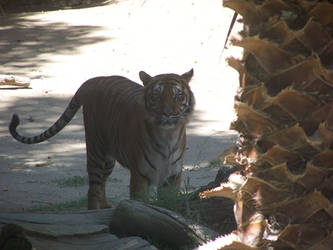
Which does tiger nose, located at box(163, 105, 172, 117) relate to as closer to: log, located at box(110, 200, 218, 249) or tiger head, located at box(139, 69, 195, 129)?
tiger head, located at box(139, 69, 195, 129)

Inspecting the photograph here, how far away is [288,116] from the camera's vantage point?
1790 millimetres

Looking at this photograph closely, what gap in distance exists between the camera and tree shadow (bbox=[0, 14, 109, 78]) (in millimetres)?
13665

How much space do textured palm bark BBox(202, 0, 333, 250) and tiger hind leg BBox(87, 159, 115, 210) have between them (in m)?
4.63

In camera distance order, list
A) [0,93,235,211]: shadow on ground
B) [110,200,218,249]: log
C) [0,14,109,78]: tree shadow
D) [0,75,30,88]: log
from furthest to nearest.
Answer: [0,14,109,78]: tree shadow, [0,75,30,88]: log, [0,93,235,211]: shadow on ground, [110,200,218,249]: log

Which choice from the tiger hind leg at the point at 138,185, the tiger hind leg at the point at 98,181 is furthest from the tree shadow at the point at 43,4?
the tiger hind leg at the point at 138,185

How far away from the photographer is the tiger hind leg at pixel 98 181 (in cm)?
645

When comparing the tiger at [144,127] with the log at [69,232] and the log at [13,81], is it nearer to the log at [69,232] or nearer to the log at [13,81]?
the log at [69,232]

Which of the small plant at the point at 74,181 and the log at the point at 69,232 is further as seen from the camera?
the small plant at the point at 74,181

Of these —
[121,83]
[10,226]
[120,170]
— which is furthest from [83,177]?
[10,226]

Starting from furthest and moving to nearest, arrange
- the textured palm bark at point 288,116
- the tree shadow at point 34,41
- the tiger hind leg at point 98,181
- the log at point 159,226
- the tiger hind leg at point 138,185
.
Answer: the tree shadow at point 34,41
the tiger hind leg at point 98,181
the tiger hind leg at point 138,185
the log at point 159,226
the textured palm bark at point 288,116

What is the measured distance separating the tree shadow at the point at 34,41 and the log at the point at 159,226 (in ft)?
30.4

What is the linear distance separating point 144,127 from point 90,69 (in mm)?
7140

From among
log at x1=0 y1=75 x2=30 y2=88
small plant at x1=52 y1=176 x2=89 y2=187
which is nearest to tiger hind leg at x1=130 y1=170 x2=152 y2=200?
small plant at x1=52 y1=176 x2=89 y2=187

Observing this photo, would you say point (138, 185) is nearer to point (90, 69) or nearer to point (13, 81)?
point (13, 81)
